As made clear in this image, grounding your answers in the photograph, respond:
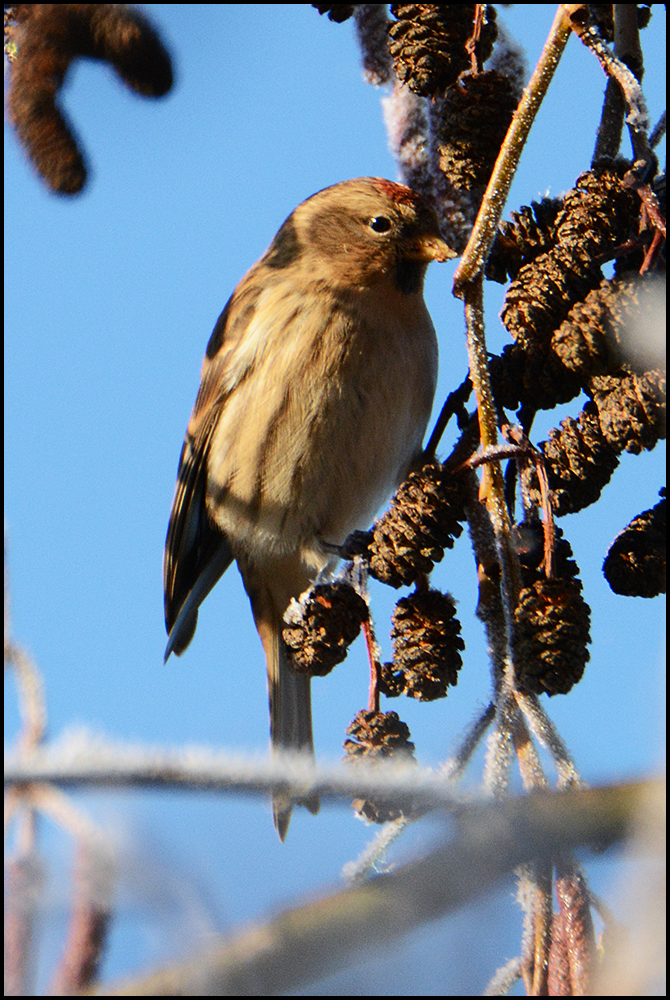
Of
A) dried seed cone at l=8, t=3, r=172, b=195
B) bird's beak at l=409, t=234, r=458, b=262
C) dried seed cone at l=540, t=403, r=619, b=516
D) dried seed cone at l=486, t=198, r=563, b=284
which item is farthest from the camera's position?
bird's beak at l=409, t=234, r=458, b=262

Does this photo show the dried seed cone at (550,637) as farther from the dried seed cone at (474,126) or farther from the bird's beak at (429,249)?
the bird's beak at (429,249)

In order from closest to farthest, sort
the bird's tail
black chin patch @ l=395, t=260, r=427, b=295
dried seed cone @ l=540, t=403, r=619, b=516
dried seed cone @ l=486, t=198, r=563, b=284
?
1. dried seed cone @ l=540, t=403, r=619, b=516
2. dried seed cone @ l=486, t=198, r=563, b=284
3. black chin patch @ l=395, t=260, r=427, b=295
4. the bird's tail

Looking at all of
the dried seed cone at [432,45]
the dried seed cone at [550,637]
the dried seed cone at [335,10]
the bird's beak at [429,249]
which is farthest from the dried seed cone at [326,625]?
the dried seed cone at [335,10]

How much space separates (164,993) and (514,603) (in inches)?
31.2

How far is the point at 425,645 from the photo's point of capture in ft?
5.03

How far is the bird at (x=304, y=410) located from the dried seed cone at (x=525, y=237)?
0.74 metres

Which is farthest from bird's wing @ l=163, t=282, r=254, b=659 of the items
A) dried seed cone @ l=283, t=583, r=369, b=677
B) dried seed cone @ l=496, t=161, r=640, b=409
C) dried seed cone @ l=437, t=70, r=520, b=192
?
dried seed cone @ l=496, t=161, r=640, b=409

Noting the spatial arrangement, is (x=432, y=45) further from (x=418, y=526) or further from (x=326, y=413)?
(x=326, y=413)

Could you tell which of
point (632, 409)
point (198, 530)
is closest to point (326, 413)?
point (198, 530)

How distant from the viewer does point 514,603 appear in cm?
136

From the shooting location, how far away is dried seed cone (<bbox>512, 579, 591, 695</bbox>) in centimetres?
128

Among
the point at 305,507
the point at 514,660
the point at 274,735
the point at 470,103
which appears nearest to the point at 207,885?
the point at 514,660

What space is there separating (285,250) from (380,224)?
345mm

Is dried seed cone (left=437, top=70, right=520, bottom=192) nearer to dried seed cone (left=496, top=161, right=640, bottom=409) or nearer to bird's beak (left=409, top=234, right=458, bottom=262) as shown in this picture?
dried seed cone (left=496, top=161, right=640, bottom=409)
